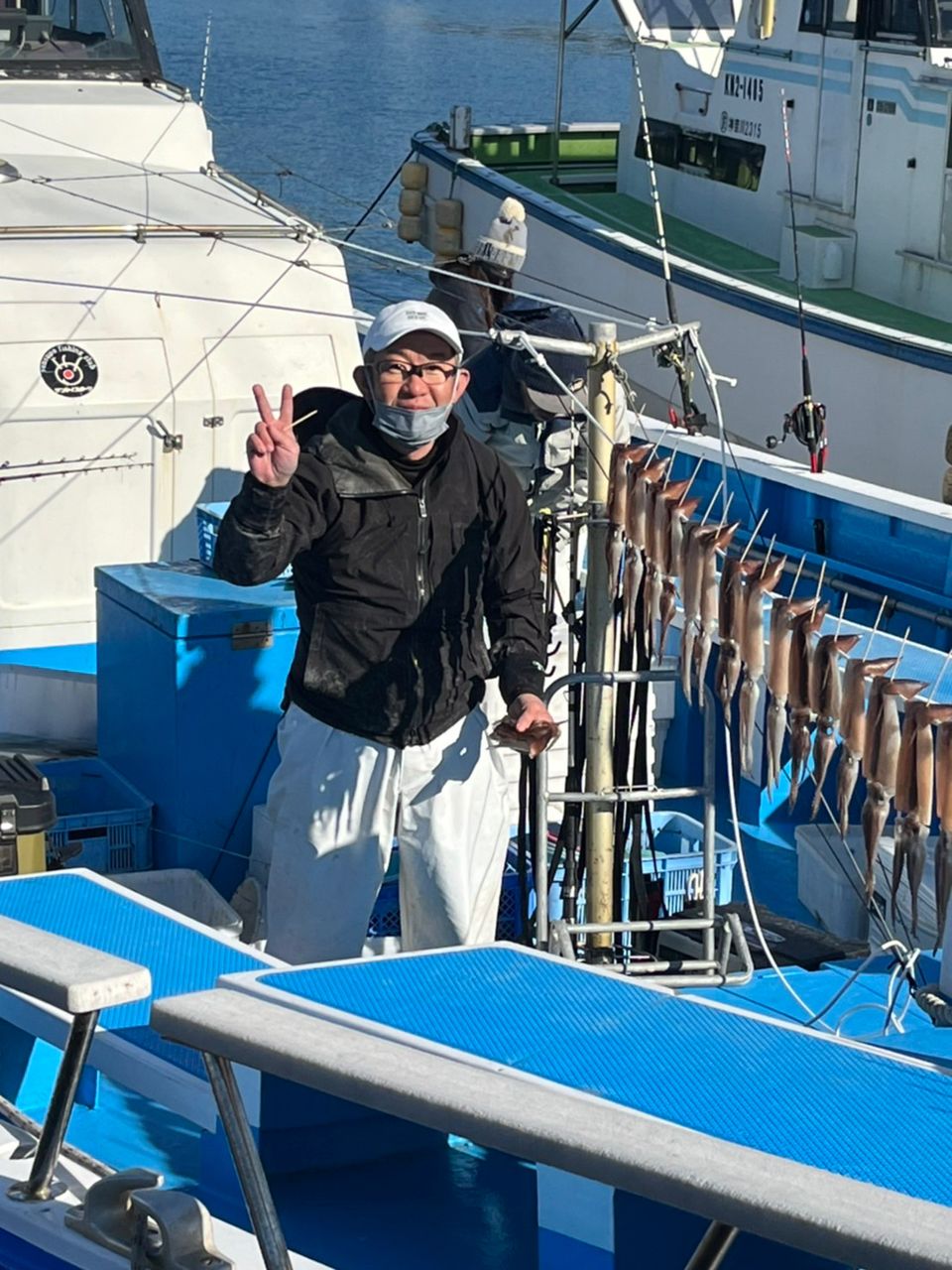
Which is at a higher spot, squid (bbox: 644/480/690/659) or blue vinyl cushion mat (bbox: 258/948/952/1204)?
squid (bbox: 644/480/690/659)

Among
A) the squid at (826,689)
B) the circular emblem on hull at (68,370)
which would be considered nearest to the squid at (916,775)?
the squid at (826,689)

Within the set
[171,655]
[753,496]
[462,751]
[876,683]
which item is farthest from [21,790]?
[753,496]

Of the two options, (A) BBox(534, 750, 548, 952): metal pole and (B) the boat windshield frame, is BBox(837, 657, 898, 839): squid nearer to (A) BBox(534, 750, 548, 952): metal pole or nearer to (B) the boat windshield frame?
(A) BBox(534, 750, 548, 952): metal pole

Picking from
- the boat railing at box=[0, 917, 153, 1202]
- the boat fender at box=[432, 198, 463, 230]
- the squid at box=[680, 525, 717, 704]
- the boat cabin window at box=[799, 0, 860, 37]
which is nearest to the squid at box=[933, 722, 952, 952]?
the squid at box=[680, 525, 717, 704]

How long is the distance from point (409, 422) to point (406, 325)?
0.19 m

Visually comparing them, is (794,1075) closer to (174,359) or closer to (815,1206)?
(815,1206)

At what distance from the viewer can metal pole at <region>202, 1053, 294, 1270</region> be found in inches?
89.5

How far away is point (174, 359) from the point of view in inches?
274

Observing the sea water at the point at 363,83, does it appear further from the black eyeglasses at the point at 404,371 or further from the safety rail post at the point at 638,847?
the black eyeglasses at the point at 404,371

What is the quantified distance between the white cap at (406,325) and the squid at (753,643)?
0.81 meters

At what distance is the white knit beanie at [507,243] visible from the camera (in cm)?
629

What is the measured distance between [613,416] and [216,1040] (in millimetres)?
2563

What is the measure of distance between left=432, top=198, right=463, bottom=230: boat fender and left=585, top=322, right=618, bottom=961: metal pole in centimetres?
1180

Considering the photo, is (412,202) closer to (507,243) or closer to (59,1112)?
(507,243)
